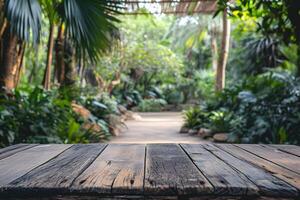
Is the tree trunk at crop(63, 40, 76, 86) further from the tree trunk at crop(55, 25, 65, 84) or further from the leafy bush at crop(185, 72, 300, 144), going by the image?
the leafy bush at crop(185, 72, 300, 144)

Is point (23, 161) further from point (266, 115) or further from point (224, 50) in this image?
point (224, 50)

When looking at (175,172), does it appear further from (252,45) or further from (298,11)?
(252,45)

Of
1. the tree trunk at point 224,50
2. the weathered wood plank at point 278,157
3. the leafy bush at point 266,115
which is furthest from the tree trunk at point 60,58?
the weathered wood plank at point 278,157

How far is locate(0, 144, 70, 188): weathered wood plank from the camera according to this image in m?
1.05

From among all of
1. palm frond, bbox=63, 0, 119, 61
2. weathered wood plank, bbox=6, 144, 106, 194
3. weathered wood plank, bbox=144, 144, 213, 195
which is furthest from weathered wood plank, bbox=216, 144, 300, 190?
palm frond, bbox=63, 0, 119, 61

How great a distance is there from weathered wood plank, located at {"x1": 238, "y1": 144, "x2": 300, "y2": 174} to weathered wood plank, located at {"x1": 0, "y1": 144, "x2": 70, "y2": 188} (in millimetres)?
931

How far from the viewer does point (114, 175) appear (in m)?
1.04

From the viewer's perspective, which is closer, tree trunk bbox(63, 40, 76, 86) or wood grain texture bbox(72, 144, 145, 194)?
wood grain texture bbox(72, 144, 145, 194)

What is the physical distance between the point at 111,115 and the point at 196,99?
11.4 m

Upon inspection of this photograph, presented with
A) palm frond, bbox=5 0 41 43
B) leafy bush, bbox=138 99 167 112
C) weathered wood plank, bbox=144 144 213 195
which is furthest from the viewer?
leafy bush, bbox=138 99 167 112

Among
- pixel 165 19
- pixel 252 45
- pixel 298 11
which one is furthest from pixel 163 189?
pixel 165 19

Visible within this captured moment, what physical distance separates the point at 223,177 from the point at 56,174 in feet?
1.71

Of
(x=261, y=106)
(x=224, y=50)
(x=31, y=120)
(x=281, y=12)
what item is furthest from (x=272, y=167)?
(x=224, y=50)

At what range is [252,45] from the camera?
1217cm
